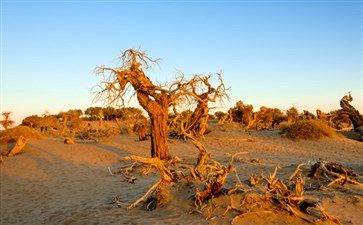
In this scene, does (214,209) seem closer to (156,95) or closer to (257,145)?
(156,95)

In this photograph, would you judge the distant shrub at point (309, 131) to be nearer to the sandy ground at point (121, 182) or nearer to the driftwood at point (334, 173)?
the sandy ground at point (121, 182)

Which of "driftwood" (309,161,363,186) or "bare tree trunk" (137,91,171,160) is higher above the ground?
"bare tree trunk" (137,91,171,160)

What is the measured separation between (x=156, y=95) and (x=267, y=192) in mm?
7427

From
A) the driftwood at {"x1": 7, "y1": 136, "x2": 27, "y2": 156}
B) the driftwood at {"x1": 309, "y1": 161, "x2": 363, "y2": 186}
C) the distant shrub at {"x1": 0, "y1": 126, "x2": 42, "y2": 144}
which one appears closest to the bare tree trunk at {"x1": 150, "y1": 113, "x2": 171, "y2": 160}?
the driftwood at {"x1": 309, "y1": 161, "x2": 363, "y2": 186}

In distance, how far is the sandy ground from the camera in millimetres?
7035

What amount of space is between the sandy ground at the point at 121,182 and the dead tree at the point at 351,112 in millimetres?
3083

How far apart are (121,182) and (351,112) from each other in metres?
19.0

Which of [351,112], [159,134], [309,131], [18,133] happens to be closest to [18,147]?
[18,133]

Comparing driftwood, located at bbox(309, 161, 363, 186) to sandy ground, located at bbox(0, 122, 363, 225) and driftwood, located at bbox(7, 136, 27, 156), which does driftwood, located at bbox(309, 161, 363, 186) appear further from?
driftwood, located at bbox(7, 136, 27, 156)

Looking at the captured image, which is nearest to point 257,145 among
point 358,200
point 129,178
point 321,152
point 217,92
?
point 321,152

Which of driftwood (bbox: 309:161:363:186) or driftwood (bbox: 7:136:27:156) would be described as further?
driftwood (bbox: 7:136:27:156)

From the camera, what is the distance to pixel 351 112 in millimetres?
24328

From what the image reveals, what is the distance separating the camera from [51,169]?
48.6 feet

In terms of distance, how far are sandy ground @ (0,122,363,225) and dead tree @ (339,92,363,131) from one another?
3.08 meters
